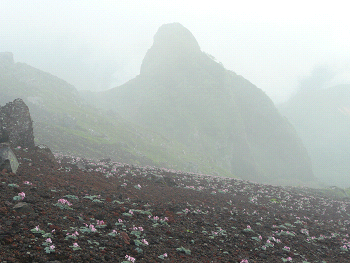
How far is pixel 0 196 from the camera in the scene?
9.55 m

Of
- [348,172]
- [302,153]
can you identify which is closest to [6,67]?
[302,153]

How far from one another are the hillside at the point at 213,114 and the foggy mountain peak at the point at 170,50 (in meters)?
0.86

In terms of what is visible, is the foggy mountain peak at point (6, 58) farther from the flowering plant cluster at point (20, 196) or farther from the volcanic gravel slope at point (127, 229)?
the flowering plant cluster at point (20, 196)

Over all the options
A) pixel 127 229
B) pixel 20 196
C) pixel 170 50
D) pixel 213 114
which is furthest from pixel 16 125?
pixel 170 50

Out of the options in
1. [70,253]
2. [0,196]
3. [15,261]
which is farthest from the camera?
[0,196]

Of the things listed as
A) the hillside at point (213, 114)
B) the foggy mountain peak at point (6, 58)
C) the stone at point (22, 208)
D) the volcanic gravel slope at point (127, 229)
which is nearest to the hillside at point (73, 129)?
the foggy mountain peak at point (6, 58)

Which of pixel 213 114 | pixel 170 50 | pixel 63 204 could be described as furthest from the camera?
pixel 170 50

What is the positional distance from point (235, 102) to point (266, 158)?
3768cm

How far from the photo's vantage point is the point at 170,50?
536 ft

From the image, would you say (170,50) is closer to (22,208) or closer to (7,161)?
(7,161)

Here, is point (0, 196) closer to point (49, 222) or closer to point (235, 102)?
point (49, 222)

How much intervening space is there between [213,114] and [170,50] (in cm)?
6730

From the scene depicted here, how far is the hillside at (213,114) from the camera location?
365 feet

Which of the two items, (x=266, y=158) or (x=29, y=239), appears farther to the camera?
(x=266, y=158)
